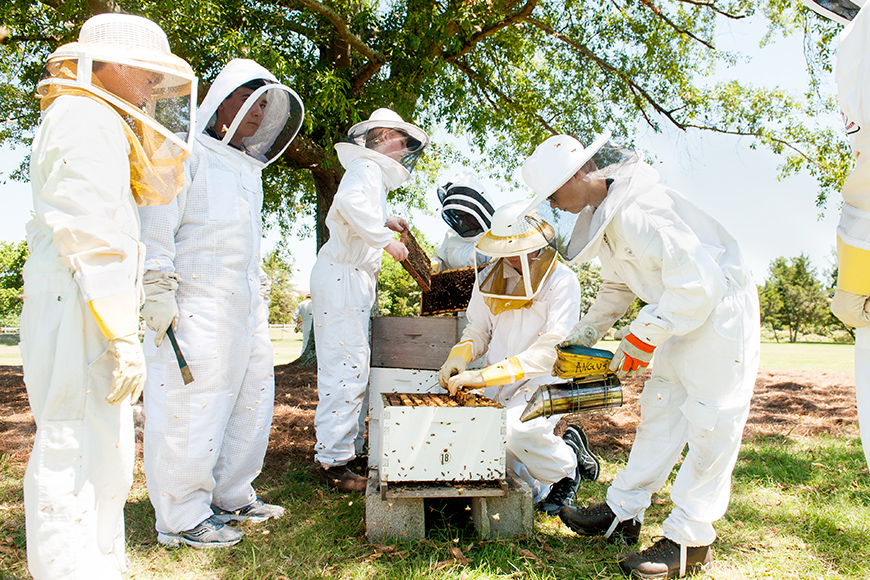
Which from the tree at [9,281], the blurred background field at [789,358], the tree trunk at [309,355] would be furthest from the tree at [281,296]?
the tree trunk at [309,355]

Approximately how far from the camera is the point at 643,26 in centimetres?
912

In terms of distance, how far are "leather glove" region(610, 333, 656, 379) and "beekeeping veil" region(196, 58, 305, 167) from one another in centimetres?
207

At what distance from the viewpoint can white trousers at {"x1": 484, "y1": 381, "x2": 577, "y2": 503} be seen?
3076 mm

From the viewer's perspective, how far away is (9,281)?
33.3m

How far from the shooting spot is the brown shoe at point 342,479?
11.6ft

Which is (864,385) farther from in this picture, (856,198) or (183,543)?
(183,543)

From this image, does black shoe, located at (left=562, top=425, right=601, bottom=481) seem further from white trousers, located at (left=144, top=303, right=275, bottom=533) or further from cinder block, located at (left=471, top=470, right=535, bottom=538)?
white trousers, located at (left=144, top=303, right=275, bottom=533)

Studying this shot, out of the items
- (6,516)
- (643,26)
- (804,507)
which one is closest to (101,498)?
(6,516)

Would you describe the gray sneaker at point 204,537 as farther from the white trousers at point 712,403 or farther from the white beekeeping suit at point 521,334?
the white trousers at point 712,403

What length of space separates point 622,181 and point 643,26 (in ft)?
26.3

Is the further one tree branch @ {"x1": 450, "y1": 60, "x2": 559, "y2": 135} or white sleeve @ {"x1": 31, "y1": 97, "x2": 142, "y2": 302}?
tree branch @ {"x1": 450, "y1": 60, "x2": 559, "y2": 135}

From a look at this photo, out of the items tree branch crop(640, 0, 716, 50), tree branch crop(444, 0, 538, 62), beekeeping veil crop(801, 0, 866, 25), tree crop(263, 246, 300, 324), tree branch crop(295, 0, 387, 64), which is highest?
tree branch crop(640, 0, 716, 50)

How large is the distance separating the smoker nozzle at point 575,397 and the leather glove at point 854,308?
40.0 inches

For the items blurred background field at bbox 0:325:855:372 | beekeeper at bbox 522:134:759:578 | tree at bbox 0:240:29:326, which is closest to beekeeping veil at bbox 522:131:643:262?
beekeeper at bbox 522:134:759:578
